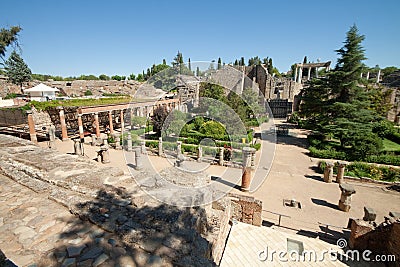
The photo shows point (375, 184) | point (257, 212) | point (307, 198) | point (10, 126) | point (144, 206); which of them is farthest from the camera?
point (10, 126)

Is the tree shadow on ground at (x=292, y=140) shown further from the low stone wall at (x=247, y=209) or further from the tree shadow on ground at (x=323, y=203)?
the low stone wall at (x=247, y=209)

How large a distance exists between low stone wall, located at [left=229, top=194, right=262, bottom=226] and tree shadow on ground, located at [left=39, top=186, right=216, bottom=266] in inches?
144

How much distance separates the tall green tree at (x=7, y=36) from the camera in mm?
23864

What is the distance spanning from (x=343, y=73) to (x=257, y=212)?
15.9m

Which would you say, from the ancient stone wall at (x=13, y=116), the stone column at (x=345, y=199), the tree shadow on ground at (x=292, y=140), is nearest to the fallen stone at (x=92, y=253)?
the stone column at (x=345, y=199)

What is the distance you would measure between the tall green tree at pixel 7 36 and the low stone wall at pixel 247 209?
110 ft

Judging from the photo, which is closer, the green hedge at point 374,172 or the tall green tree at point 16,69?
the green hedge at point 374,172

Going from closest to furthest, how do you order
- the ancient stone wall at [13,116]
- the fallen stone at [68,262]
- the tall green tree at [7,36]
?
1. the fallen stone at [68,262]
2. the ancient stone wall at [13,116]
3. the tall green tree at [7,36]

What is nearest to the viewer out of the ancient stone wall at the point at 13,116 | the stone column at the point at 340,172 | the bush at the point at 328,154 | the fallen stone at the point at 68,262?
the fallen stone at the point at 68,262

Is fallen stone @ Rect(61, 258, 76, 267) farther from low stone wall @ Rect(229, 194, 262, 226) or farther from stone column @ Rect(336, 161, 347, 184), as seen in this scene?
stone column @ Rect(336, 161, 347, 184)

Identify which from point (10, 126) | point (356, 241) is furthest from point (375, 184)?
point (10, 126)

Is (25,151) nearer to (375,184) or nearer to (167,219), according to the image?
(167,219)

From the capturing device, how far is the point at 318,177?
34.7ft

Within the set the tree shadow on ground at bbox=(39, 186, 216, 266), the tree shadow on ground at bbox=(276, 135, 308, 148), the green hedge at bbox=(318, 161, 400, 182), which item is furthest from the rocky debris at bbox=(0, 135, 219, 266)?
the tree shadow on ground at bbox=(276, 135, 308, 148)
